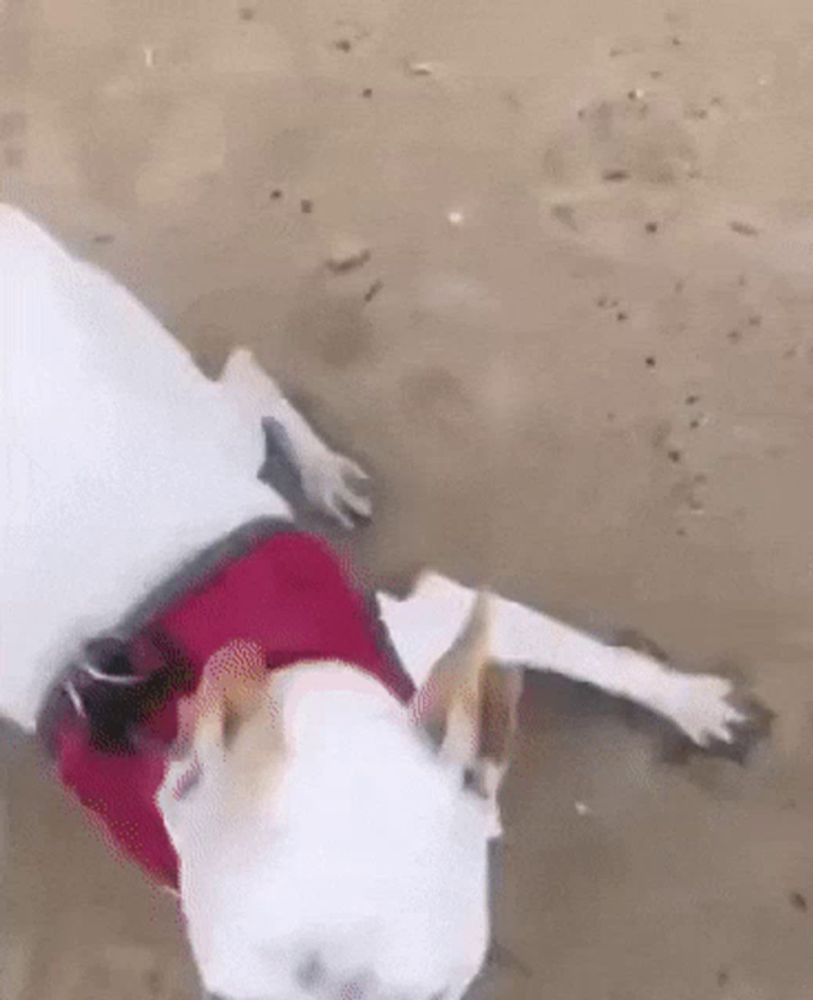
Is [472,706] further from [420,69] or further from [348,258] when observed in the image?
[420,69]

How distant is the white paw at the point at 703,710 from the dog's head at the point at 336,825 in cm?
48

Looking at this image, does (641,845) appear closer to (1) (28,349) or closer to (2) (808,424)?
(2) (808,424)

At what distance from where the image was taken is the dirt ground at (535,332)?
1621 mm

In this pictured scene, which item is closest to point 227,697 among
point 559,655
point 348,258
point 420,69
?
point 559,655

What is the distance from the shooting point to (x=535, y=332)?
1.71 m

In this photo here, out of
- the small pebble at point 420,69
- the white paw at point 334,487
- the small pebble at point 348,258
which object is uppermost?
the small pebble at point 420,69

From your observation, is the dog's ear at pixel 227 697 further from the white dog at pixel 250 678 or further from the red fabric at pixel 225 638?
the red fabric at pixel 225 638

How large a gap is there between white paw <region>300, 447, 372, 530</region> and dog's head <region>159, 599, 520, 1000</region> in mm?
530

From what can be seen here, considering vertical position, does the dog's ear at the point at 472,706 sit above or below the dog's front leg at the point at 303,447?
above

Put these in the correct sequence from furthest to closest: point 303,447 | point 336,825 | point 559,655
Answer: point 303,447
point 559,655
point 336,825

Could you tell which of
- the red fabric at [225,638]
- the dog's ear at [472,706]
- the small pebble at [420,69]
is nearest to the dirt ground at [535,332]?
the small pebble at [420,69]

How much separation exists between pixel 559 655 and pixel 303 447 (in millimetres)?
345

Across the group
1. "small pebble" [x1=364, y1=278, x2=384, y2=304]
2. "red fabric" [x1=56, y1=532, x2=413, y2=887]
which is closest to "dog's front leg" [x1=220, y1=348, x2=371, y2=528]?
"small pebble" [x1=364, y1=278, x2=384, y2=304]

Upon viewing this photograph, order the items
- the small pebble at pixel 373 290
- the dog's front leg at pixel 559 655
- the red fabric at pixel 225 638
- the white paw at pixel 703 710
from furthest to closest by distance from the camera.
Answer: the small pebble at pixel 373 290
the white paw at pixel 703 710
the dog's front leg at pixel 559 655
the red fabric at pixel 225 638
